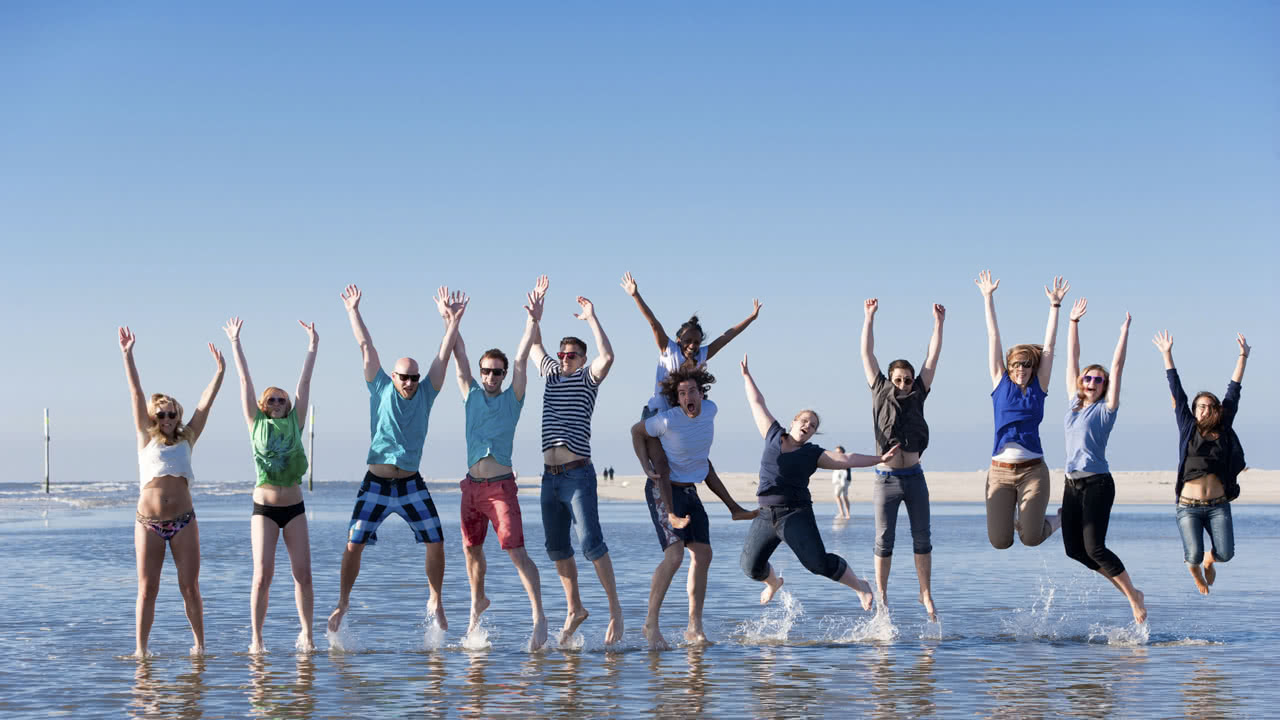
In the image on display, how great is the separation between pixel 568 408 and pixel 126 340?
3429 millimetres

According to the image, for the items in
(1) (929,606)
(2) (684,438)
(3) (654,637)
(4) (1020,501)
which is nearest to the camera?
(2) (684,438)

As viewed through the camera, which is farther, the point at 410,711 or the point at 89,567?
the point at 89,567

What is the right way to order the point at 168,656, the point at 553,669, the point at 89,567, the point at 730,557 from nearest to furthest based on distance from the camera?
the point at 553,669, the point at 168,656, the point at 89,567, the point at 730,557

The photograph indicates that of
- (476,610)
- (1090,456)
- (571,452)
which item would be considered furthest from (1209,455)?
(476,610)

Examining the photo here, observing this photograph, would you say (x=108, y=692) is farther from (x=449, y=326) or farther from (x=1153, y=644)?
(x=1153, y=644)

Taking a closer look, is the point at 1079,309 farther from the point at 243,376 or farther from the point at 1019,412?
the point at 243,376

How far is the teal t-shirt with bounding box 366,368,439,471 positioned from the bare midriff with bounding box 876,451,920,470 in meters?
3.92

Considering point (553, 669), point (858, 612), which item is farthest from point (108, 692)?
point (858, 612)

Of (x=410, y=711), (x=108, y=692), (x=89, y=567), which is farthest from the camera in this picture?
(x=89, y=567)

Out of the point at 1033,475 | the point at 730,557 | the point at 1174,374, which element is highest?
the point at 1174,374

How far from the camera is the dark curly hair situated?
10586mm

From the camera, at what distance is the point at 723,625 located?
12.6 metres

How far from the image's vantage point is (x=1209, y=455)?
1198 centimetres

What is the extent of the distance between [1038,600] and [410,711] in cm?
871
